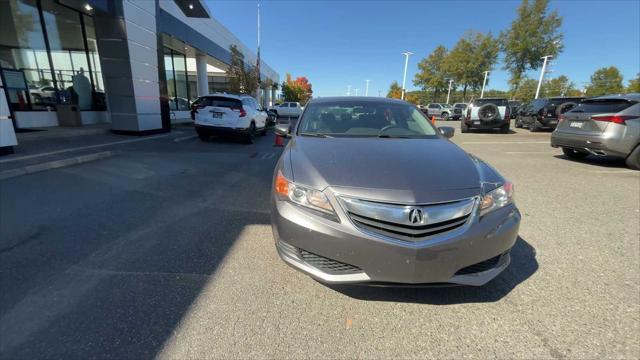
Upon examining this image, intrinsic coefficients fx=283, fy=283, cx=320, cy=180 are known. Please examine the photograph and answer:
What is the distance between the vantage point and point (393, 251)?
5.60 ft

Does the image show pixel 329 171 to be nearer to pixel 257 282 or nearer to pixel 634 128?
pixel 257 282

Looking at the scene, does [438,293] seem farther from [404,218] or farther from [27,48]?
[27,48]

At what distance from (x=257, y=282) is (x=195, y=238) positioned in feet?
3.61

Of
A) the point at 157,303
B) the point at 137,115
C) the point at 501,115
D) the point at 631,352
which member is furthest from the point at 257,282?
the point at 501,115

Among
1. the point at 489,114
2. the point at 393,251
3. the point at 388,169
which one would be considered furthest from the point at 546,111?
the point at 393,251

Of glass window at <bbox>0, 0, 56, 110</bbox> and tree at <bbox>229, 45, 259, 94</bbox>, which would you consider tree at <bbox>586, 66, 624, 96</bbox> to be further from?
glass window at <bbox>0, 0, 56, 110</bbox>

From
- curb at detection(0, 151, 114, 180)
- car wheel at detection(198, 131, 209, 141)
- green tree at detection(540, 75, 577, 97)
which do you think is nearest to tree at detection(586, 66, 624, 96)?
green tree at detection(540, 75, 577, 97)

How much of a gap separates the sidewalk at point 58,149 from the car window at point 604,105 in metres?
11.3

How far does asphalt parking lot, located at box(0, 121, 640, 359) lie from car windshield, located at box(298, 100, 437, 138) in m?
1.35

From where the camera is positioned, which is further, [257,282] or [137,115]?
[137,115]

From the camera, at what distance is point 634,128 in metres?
5.92

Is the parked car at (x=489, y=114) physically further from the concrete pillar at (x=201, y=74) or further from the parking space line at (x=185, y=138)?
the concrete pillar at (x=201, y=74)

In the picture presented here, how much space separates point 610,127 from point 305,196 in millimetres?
7600

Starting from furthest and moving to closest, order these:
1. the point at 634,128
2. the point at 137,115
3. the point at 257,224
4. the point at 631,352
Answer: the point at 137,115
the point at 634,128
the point at 257,224
the point at 631,352
